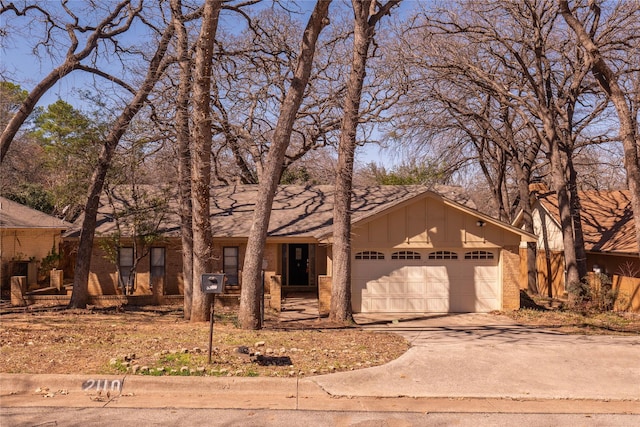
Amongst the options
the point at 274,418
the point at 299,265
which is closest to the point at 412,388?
the point at 274,418

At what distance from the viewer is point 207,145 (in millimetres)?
14383

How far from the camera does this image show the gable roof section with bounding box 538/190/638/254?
71.4ft

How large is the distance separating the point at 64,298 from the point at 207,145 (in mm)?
8619

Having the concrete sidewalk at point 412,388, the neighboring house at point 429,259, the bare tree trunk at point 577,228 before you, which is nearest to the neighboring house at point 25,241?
the neighboring house at point 429,259

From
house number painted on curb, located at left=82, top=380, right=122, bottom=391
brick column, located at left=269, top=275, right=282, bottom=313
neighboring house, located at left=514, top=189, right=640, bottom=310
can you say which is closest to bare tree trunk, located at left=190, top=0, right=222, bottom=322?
brick column, located at left=269, top=275, right=282, bottom=313

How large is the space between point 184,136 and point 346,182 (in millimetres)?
4503

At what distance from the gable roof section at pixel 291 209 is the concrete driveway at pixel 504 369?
18.6 feet

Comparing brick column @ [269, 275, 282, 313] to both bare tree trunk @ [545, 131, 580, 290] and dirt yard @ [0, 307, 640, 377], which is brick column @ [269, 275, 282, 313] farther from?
bare tree trunk @ [545, 131, 580, 290]

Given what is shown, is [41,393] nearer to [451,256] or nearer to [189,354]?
[189,354]

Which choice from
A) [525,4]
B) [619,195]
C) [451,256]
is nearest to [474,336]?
[451,256]

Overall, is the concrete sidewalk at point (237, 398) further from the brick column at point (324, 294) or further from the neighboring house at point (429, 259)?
the neighboring house at point (429, 259)

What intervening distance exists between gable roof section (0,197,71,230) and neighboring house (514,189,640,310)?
67.9ft

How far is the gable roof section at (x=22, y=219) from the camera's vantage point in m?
23.0

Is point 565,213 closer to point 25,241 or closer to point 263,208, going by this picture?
point 263,208
